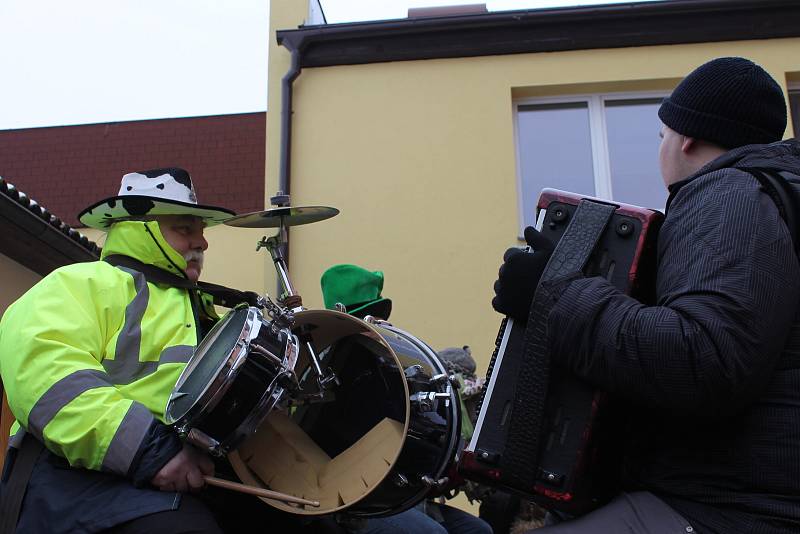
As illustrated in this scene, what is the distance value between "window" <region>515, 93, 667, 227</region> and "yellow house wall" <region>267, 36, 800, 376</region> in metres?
0.15

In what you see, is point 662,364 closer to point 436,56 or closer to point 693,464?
point 693,464

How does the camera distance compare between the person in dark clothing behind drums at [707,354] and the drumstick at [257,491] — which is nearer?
the person in dark clothing behind drums at [707,354]

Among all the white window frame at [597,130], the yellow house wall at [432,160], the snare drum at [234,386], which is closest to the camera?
the snare drum at [234,386]

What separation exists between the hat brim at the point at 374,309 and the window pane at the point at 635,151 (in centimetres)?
415

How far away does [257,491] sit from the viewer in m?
2.25

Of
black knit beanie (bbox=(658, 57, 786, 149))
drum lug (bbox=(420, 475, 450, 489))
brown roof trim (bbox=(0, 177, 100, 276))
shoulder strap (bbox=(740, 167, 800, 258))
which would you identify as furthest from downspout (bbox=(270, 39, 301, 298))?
shoulder strap (bbox=(740, 167, 800, 258))

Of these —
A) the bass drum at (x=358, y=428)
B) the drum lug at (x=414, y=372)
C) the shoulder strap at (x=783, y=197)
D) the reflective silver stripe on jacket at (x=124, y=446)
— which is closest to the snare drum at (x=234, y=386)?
the reflective silver stripe on jacket at (x=124, y=446)

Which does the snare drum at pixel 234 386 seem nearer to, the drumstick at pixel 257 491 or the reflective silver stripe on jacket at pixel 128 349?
the drumstick at pixel 257 491

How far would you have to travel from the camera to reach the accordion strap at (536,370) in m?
1.80

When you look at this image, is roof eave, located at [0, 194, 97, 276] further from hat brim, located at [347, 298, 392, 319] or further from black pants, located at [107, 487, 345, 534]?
black pants, located at [107, 487, 345, 534]

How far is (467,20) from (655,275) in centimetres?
593

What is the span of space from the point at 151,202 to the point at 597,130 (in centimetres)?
523

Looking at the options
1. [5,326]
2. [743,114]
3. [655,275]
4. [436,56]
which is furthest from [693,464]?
[436,56]

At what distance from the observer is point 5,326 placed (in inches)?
95.9
